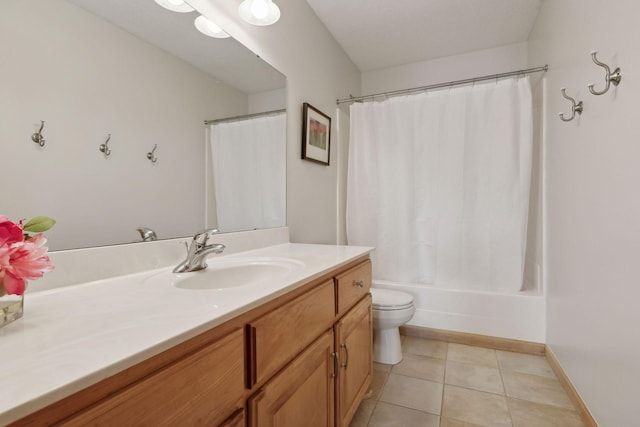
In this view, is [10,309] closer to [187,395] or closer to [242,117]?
[187,395]

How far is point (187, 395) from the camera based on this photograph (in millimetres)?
530

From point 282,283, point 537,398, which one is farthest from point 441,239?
point 282,283

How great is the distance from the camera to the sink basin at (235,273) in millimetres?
989

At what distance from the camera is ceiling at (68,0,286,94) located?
0.97 metres

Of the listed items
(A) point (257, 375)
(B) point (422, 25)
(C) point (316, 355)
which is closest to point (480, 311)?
(C) point (316, 355)

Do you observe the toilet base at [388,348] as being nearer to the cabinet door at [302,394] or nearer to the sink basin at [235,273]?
the cabinet door at [302,394]

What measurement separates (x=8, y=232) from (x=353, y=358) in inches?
45.7

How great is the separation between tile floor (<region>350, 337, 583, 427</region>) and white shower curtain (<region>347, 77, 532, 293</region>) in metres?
0.49

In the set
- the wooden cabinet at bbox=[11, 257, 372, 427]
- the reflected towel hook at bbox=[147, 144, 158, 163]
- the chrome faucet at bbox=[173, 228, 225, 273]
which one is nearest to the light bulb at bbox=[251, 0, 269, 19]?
the reflected towel hook at bbox=[147, 144, 158, 163]

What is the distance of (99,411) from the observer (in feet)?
1.33

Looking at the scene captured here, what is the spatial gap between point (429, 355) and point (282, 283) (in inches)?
65.3

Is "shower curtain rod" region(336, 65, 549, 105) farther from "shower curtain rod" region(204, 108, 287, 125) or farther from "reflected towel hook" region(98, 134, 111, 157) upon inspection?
"reflected towel hook" region(98, 134, 111, 157)

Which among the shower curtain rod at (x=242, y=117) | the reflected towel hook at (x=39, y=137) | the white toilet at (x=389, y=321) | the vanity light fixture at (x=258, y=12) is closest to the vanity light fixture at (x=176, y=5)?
the vanity light fixture at (x=258, y=12)

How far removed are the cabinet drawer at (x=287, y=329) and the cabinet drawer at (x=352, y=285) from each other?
8 cm
